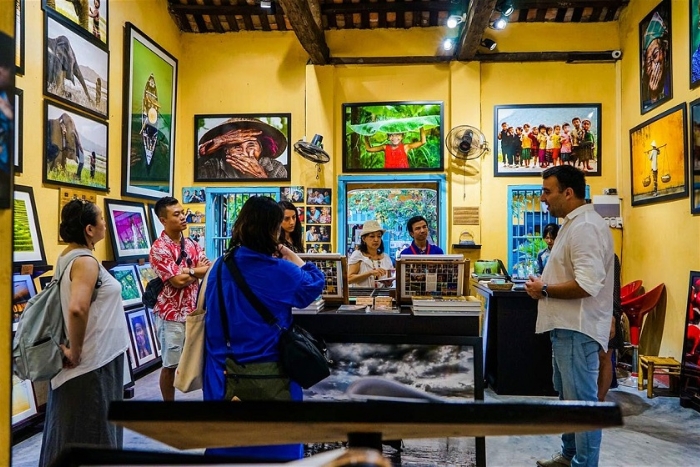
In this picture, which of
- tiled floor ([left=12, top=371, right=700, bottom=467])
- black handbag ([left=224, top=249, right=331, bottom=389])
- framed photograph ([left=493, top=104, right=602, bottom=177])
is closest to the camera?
black handbag ([left=224, top=249, right=331, bottom=389])

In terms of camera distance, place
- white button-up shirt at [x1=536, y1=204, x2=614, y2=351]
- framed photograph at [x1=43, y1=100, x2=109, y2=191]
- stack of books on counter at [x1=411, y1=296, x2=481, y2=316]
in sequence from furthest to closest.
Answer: framed photograph at [x1=43, y1=100, x2=109, y2=191] → stack of books on counter at [x1=411, y1=296, x2=481, y2=316] → white button-up shirt at [x1=536, y1=204, x2=614, y2=351]

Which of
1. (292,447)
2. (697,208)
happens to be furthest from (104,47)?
(697,208)

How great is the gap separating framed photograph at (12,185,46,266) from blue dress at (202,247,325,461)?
7.97 feet

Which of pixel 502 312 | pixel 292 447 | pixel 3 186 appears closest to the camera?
pixel 3 186

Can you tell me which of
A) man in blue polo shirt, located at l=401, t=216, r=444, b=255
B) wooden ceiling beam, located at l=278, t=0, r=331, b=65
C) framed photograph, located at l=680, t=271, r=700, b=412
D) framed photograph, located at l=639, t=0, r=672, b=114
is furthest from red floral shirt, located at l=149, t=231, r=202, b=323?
framed photograph, located at l=639, t=0, r=672, b=114

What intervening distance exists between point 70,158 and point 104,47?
139cm

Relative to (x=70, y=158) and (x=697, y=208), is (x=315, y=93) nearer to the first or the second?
(x=70, y=158)

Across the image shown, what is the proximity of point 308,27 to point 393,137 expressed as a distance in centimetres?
195

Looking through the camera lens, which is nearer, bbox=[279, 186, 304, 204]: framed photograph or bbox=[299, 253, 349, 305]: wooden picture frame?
bbox=[299, 253, 349, 305]: wooden picture frame

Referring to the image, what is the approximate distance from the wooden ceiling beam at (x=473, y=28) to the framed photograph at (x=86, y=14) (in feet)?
Result: 13.2

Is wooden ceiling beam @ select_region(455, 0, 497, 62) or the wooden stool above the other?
wooden ceiling beam @ select_region(455, 0, 497, 62)

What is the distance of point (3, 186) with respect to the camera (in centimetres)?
126

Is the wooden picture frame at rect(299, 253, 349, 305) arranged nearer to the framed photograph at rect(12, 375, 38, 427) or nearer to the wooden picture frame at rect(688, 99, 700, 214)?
the framed photograph at rect(12, 375, 38, 427)

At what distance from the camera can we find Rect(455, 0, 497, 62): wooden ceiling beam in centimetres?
507
